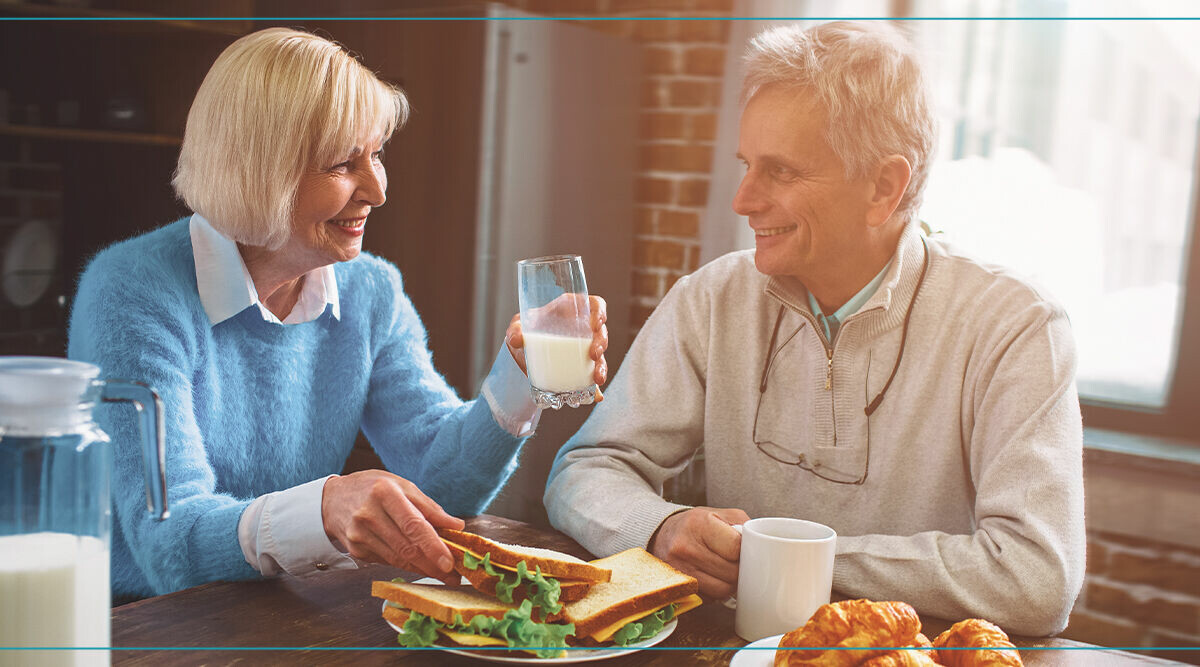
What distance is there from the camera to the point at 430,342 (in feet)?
3.13

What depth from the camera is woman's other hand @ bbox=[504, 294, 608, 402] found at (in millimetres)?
875

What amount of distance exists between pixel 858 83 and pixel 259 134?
2.19ft

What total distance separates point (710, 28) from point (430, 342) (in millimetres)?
473

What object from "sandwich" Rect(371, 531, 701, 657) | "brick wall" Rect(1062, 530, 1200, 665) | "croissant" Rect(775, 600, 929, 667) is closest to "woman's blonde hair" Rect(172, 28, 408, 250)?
"sandwich" Rect(371, 531, 701, 657)

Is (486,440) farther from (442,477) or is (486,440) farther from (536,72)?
(536,72)

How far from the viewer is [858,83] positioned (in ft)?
3.43

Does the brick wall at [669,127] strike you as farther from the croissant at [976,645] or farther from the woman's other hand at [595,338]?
the croissant at [976,645]

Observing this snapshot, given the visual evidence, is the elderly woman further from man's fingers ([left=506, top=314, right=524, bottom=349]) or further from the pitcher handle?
the pitcher handle

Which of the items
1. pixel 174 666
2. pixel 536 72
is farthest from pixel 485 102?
pixel 174 666

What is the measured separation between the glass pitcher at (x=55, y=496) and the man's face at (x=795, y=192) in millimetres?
674

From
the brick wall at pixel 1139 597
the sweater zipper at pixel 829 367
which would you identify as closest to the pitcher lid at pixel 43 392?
the sweater zipper at pixel 829 367

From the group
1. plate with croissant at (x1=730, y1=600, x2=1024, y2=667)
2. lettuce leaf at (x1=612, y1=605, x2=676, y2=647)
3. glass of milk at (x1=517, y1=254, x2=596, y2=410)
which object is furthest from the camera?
Answer: glass of milk at (x1=517, y1=254, x2=596, y2=410)

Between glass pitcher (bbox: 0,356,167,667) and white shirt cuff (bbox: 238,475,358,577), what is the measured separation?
209 mm

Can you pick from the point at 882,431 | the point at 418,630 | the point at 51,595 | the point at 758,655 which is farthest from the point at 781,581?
the point at 51,595
